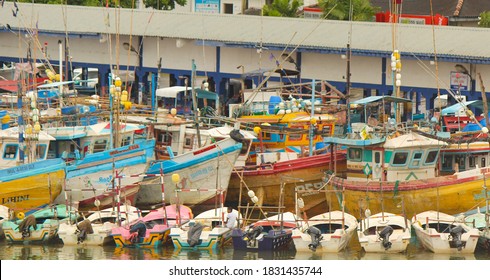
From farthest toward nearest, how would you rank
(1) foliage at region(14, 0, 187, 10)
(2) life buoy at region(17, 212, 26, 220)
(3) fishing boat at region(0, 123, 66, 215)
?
(1) foliage at region(14, 0, 187, 10), (3) fishing boat at region(0, 123, 66, 215), (2) life buoy at region(17, 212, 26, 220)

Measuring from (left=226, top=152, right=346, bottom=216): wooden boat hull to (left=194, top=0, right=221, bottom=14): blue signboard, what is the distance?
117 feet

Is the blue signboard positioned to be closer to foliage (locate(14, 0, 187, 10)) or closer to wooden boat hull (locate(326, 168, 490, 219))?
foliage (locate(14, 0, 187, 10))

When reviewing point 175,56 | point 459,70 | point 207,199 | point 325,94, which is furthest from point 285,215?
point 175,56

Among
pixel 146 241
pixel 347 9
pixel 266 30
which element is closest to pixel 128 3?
pixel 347 9

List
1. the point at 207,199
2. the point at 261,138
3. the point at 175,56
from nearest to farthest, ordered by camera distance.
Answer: the point at 207,199
the point at 261,138
the point at 175,56

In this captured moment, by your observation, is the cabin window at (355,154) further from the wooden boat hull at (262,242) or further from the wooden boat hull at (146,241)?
the wooden boat hull at (146,241)

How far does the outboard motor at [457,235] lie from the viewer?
1740 inches

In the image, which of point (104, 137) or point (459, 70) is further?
point (459, 70)

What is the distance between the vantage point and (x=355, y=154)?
5053cm

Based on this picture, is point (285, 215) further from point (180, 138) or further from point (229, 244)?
point (180, 138)

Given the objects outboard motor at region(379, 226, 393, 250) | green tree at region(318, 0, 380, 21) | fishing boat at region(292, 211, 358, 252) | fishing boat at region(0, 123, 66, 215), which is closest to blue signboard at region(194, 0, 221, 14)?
green tree at region(318, 0, 380, 21)

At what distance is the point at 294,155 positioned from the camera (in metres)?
54.3

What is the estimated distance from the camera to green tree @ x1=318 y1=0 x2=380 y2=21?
73.2 metres

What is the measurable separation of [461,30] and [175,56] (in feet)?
41.9
